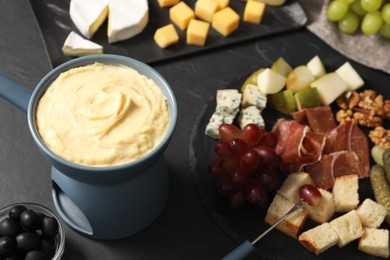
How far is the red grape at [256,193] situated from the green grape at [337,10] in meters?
0.70

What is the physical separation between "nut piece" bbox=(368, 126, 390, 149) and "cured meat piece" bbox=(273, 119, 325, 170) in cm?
17

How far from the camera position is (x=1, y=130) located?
5.03ft

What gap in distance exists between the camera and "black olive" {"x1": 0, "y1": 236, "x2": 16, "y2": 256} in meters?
1.17

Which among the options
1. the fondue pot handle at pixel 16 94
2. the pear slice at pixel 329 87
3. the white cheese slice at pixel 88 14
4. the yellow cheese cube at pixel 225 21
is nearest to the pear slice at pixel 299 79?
the pear slice at pixel 329 87

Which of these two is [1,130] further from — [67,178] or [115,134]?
[115,134]

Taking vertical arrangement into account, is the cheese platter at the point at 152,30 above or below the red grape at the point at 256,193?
above

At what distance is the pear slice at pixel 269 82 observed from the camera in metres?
1.62

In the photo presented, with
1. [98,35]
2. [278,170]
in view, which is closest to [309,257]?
[278,170]

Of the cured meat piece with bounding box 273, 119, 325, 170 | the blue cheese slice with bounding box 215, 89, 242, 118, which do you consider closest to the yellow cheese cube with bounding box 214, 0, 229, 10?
the blue cheese slice with bounding box 215, 89, 242, 118

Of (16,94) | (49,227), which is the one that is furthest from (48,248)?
(16,94)

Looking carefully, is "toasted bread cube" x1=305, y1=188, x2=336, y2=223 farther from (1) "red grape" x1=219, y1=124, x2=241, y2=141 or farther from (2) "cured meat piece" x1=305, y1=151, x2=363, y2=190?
(1) "red grape" x1=219, y1=124, x2=241, y2=141

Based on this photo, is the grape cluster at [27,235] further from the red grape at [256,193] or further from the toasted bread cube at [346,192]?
the toasted bread cube at [346,192]

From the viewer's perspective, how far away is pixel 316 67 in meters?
1.71

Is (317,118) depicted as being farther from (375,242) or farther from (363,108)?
(375,242)
